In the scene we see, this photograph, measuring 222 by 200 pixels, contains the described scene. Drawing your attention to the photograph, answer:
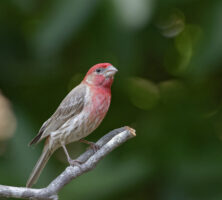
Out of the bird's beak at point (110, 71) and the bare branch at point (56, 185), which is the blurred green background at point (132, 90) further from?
the bare branch at point (56, 185)

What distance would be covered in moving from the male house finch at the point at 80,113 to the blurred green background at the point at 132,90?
0.46 metres

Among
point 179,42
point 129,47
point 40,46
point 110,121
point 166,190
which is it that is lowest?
point 166,190

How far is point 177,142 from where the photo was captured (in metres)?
4.15

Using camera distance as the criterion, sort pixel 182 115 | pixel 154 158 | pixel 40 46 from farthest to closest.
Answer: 1. pixel 182 115
2. pixel 154 158
3. pixel 40 46

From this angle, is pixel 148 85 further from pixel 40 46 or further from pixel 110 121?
pixel 40 46

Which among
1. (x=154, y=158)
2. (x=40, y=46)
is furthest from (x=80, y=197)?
(x=40, y=46)

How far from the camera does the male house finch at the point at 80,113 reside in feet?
10.8

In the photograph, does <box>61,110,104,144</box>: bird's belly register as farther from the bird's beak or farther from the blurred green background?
the blurred green background

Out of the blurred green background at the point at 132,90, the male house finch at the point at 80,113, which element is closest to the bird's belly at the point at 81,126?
the male house finch at the point at 80,113

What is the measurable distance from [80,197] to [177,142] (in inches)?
37.6

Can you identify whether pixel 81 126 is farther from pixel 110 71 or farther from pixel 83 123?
pixel 110 71

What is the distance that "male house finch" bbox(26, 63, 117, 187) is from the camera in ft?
10.8

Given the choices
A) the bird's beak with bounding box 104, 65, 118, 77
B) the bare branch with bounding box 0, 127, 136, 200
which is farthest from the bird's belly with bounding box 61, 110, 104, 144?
the bare branch with bounding box 0, 127, 136, 200

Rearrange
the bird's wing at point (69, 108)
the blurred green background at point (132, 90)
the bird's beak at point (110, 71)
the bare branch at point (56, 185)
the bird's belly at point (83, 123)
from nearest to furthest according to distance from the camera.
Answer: the bare branch at point (56, 185)
the bird's beak at point (110, 71)
the bird's belly at point (83, 123)
the bird's wing at point (69, 108)
the blurred green background at point (132, 90)
